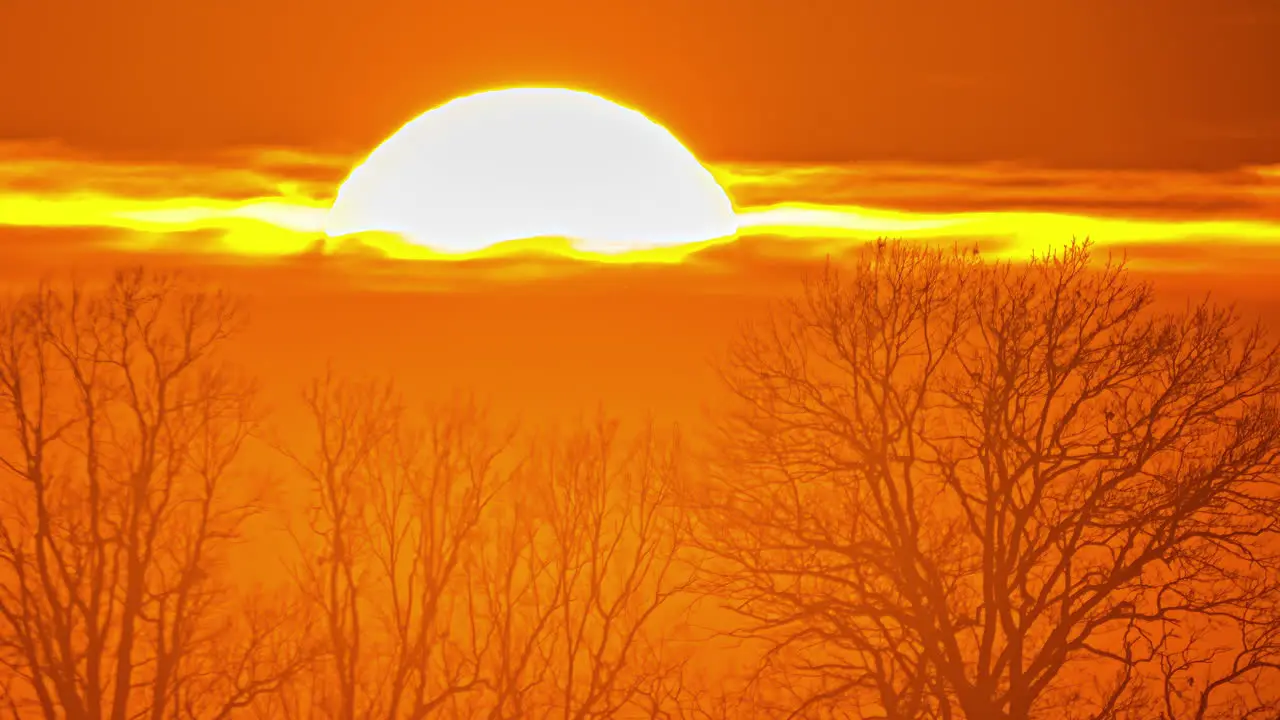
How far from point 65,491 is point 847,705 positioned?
1098cm

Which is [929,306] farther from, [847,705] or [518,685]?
[518,685]

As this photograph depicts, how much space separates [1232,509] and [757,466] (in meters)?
5.62

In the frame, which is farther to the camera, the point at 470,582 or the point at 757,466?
the point at 470,582

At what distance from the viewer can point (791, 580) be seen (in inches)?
939

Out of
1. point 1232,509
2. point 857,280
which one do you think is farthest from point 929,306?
point 1232,509

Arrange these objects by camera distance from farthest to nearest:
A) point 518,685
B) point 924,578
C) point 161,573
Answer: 1. point 518,685
2. point 161,573
3. point 924,578

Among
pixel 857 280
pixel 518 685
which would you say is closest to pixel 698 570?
pixel 857 280

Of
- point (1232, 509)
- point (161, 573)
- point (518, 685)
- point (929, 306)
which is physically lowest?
point (518, 685)

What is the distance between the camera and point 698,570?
76.5ft

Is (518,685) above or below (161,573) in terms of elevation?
below

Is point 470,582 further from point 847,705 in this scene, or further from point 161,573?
point 847,705

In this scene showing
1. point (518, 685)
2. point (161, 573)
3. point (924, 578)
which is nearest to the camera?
point (924, 578)

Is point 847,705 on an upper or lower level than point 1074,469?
lower

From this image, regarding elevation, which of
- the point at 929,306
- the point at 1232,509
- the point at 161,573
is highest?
the point at 929,306
